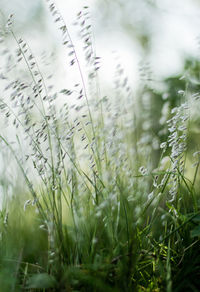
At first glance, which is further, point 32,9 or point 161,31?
point 32,9

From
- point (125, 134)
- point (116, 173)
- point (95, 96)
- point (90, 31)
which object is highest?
point (90, 31)

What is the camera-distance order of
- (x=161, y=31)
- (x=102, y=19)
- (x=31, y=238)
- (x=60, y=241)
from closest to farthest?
(x=60, y=241), (x=31, y=238), (x=161, y=31), (x=102, y=19)

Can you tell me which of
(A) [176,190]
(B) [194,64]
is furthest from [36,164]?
(B) [194,64]

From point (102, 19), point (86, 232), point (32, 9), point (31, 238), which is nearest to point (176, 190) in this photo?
point (86, 232)

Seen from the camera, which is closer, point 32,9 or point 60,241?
point 60,241

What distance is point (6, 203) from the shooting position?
1573 mm

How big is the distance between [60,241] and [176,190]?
56 cm

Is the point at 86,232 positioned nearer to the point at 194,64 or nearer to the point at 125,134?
the point at 125,134

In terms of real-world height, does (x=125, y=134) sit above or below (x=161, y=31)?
below

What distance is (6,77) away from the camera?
1.46 metres

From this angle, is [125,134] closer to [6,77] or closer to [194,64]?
[6,77]

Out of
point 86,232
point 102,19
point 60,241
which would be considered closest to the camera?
point 60,241

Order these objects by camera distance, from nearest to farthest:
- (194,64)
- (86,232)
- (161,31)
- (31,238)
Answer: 1. (86,232)
2. (31,238)
3. (194,64)
4. (161,31)

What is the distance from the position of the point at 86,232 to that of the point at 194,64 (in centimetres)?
302
